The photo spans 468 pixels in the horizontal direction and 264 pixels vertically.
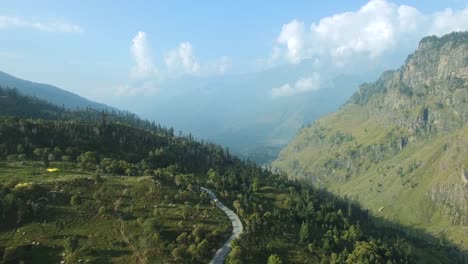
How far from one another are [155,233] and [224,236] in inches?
1002

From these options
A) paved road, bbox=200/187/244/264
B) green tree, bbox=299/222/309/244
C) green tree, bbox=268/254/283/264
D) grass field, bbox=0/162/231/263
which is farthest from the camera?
green tree, bbox=299/222/309/244

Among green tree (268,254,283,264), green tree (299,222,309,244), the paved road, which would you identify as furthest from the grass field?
green tree (299,222,309,244)

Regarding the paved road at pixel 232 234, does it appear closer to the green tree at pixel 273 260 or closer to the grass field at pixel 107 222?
the grass field at pixel 107 222

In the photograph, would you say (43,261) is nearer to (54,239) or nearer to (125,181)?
(54,239)

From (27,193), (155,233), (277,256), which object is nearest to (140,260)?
(155,233)

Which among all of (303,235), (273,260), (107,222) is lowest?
(273,260)

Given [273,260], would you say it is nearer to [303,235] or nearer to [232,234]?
[232,234]

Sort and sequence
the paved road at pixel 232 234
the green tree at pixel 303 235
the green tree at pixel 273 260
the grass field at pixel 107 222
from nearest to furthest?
1. the grass field at pixel 107 222
2. the paved road at pixel 232 234
3. the green tree at pixel 273 260
4. the green tree at pixel 303 235

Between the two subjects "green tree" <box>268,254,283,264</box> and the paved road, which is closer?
the paved road

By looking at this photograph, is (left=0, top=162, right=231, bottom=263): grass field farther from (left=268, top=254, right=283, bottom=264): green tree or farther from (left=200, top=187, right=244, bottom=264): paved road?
(left=268, top=254, right=283, bottom=264): green tree

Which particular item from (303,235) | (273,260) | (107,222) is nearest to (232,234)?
(273,260)

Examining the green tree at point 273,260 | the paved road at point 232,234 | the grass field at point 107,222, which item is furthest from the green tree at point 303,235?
the green tree at point 273,260

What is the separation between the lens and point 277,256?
14162 cm

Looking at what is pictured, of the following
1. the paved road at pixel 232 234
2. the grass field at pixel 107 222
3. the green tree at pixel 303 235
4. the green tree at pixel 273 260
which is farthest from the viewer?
the green tree at pixel 303 235
